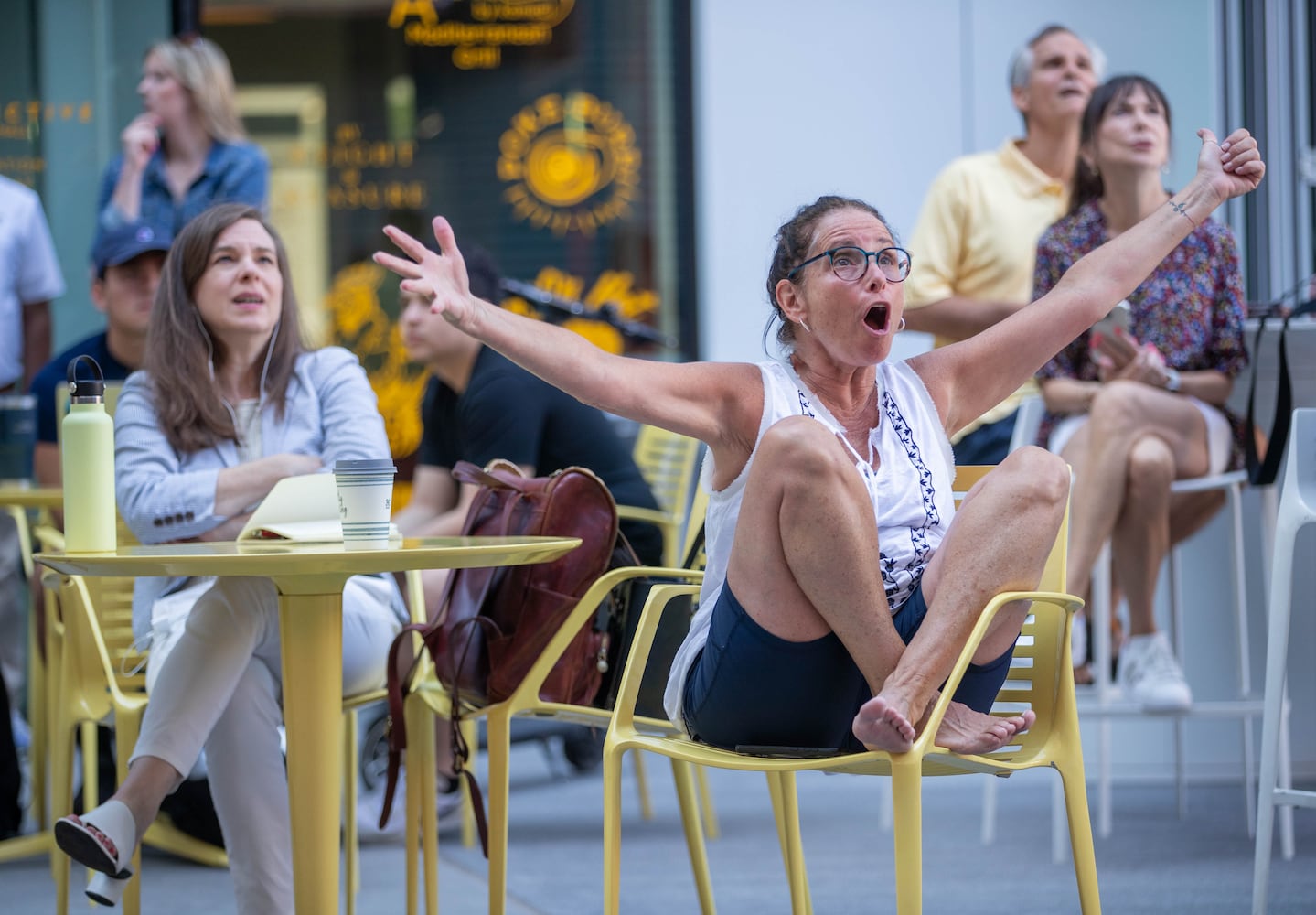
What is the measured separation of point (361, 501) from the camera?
223cm

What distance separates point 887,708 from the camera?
6.26 ft

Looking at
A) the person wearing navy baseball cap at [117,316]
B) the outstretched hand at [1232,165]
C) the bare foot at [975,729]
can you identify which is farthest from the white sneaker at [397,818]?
the outstretched hand at [1232,165]

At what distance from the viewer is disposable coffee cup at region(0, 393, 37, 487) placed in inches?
202

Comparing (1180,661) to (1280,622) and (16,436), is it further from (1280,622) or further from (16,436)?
(16,436)

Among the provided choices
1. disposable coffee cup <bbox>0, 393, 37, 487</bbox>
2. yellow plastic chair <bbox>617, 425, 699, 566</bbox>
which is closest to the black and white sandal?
yellow plastic chair <bbox>617, 425, 699, 566</bbox>

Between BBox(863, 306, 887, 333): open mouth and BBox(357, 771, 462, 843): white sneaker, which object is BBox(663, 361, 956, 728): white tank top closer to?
BBox(863, 306, 887, 333): open mouth

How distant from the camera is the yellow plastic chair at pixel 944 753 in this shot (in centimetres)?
192

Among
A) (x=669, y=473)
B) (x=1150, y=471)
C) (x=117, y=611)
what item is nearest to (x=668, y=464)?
(x=669, y=473)

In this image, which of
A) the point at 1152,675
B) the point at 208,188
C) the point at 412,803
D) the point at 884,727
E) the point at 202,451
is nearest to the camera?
the point at 884,727

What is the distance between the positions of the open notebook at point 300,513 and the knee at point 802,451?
24.6 inches

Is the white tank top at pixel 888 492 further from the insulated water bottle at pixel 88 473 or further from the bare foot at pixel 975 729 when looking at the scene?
the insulated water bottle at pixel 88 473

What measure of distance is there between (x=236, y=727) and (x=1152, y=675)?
2.02 m

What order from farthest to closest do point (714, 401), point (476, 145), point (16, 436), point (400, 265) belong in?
point (476, 145)
point (16, 436)
point (714, 401)
point (400, 265)

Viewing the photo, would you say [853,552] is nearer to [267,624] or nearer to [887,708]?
[887,708]
